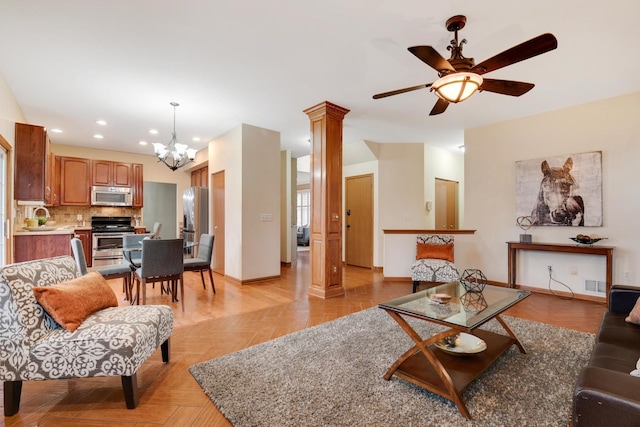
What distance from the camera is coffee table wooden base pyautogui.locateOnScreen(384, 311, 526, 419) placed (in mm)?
1627

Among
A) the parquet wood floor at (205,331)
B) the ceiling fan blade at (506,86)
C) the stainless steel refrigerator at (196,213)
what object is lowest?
the parquet wood floor at (205,331)

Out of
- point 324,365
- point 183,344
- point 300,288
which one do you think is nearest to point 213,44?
point 183,344

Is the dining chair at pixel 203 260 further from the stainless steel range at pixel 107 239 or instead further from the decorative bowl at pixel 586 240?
the decorative bowl at pixel 586 240

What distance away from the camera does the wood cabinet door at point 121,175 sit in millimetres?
6445

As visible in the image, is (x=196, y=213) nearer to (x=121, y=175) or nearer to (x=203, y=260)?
(x=203, y=260)

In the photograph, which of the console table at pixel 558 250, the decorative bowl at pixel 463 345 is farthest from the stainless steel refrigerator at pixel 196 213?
the console table at pixel 558 250

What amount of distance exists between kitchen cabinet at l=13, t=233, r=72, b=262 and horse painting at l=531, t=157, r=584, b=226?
21.2 ft

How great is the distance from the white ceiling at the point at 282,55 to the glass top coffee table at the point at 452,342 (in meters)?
2.11

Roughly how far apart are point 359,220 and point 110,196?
5.41 meters

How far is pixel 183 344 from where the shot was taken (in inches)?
98.7

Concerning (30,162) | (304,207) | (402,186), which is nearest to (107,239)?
(30,162)

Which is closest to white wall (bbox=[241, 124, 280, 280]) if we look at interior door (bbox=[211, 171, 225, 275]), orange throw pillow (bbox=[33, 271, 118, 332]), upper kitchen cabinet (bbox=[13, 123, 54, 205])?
interior door (bbox=[211, 171, 225, 275])

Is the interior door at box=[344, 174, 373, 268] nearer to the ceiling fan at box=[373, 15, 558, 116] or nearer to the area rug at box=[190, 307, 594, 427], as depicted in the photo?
the area rug at box=[190, 307, 594, 427]

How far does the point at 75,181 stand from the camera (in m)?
6.04
